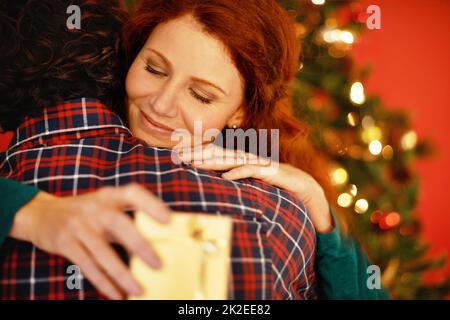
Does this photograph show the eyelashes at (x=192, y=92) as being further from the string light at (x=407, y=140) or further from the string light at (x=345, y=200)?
the string light at (x=407, y=140)

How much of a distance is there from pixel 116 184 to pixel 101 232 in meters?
0.15

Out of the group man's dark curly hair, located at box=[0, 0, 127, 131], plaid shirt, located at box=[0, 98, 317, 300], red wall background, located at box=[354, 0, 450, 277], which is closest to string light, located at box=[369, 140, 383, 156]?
red wall background, located at box=[354, 0, 450, 277]

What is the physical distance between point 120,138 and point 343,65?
40.6 inches

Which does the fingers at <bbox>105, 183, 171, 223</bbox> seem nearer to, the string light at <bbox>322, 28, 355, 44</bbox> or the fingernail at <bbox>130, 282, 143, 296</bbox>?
the fingernail at <bbox>130, 282, 143, 296</bbox>

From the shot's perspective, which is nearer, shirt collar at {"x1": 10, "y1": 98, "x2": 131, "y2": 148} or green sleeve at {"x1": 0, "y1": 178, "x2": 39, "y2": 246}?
green sleeve at {"x1": 0, "y1": 178, "x2": 39, "y2": 246}

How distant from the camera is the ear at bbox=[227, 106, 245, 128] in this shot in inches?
48.2

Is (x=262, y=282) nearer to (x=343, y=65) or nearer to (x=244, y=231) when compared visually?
(x=244, y=231)

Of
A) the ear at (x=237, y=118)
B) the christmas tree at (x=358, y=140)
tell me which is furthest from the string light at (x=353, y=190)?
the ear at (x=237, y=118)

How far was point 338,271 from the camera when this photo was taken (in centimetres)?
110

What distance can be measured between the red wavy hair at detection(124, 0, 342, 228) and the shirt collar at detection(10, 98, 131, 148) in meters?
0.30

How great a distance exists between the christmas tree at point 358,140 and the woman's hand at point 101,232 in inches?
40.1

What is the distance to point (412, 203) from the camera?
5.96 ft

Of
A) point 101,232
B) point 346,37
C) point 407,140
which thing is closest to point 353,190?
point 407,140
